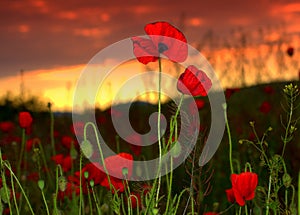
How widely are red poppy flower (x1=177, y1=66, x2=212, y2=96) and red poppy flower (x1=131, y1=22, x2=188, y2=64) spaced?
0.23ft

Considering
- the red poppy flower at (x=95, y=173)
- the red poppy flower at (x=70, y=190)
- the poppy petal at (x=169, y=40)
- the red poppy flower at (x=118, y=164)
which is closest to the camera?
the poppy petal at (x=169, y=40)

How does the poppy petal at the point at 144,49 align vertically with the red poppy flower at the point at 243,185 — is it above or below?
above

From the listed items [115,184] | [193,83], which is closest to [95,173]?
[115,184]

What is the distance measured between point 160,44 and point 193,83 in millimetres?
171

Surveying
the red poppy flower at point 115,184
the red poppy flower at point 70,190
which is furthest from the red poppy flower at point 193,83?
the red poppy flower at point 70,190

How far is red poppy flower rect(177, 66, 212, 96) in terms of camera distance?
1.91 metres

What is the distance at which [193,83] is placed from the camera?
1.92 m

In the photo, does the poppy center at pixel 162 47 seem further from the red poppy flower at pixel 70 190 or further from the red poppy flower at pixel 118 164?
the red poppy flower at pixel 70 190

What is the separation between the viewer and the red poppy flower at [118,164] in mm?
2148

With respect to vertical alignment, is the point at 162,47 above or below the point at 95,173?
above

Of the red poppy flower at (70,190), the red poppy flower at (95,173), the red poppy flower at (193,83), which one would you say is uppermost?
the red poppy flower at (193,83)

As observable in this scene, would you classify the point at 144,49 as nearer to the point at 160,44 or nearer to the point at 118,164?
the point at 160,44

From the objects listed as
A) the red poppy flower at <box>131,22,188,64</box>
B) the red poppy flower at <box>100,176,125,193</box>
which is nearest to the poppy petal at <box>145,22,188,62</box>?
the red poppy flower at <box>131,22,188,64</box>

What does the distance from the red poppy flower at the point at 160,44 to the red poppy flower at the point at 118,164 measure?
0.42m
